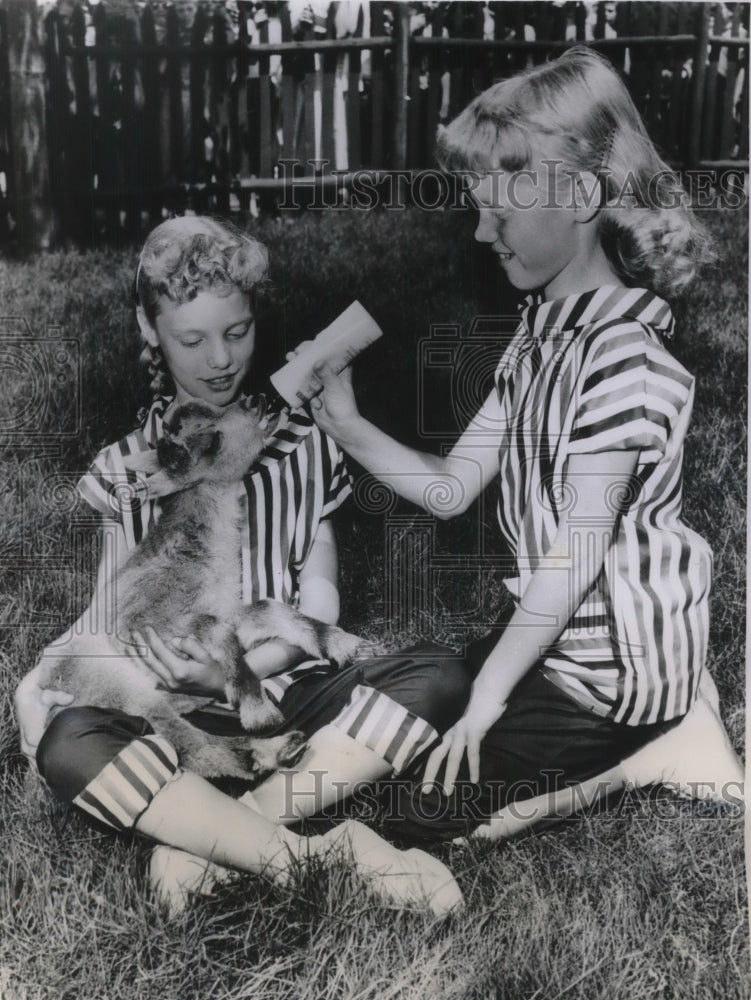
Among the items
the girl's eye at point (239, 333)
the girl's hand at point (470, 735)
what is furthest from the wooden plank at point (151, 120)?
the girl's hand at point (470, 735)

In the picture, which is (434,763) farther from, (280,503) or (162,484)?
(162,484)

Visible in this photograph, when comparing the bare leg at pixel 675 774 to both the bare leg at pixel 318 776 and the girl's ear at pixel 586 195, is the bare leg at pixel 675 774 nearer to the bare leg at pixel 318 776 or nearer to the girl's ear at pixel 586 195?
the bare leg at pixel 318 776

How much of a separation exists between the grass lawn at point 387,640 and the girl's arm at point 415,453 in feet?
0.15

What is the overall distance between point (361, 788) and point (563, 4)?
202 centimetres

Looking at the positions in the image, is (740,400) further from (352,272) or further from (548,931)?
(548,931)

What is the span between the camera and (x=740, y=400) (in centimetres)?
250

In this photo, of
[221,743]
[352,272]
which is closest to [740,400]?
[352,272]

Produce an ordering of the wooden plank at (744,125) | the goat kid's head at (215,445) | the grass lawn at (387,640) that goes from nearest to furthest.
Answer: the grass lawn at (387,640) < the goat kid's head at (215,445) < the wooden plank at (744,125)

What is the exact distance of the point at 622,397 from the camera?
2.29 metres

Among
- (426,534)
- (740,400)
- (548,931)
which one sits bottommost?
(548,931)

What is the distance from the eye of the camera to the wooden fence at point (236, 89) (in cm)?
238

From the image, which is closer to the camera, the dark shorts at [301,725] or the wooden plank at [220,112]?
the dark shorts at [301,725]

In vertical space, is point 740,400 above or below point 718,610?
above

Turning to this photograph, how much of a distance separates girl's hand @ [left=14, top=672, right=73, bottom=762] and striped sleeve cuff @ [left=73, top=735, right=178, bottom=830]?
0.65 feet
